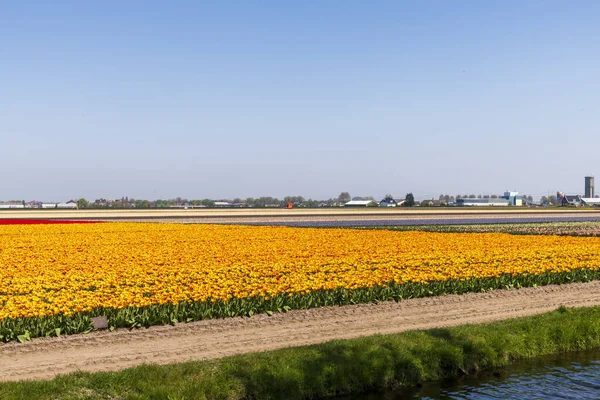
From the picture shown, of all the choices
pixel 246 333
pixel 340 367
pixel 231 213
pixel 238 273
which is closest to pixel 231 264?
pixel 238 273

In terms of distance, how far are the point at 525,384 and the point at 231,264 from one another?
631 inches

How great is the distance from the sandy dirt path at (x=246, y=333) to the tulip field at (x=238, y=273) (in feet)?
1.91

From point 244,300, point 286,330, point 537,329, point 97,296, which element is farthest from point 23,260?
point 537,329

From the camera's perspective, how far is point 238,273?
2541 centimetres

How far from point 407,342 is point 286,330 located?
3.17 m

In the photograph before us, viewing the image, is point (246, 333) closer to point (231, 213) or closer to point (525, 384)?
point (525, 384)

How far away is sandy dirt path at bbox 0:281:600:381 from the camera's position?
14.5m

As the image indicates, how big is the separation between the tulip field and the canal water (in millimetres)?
5415

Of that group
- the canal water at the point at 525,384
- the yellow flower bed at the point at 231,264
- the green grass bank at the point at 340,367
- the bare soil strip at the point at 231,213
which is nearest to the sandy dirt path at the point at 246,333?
the green grass bank at the point at 340,367

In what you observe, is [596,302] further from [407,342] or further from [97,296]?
[97,296]

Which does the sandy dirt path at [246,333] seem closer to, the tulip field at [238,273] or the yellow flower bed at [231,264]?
the tulip field at [238,273]

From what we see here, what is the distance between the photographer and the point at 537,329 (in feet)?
59.1

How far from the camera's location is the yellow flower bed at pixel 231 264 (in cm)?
2041

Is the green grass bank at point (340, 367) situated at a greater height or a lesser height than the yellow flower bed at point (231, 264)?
lesser
